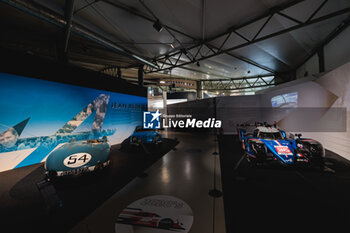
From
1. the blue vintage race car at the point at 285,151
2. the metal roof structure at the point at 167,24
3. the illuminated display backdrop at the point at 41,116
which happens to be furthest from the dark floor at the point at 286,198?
the illuminated display backdrop at the point at 41,116

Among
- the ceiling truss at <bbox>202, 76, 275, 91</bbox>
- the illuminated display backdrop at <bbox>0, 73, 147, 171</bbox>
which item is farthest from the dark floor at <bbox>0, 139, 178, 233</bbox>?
the ceiling truss at <bbox>202, 76, 275, 91</bbox>

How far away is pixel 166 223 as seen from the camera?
4.75 feet

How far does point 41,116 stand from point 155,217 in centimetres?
402

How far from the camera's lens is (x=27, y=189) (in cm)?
210

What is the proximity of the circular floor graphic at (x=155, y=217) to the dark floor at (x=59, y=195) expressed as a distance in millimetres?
556

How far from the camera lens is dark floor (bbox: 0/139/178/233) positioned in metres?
1.42

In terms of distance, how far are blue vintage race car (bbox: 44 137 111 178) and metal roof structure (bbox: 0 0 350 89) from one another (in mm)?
3050

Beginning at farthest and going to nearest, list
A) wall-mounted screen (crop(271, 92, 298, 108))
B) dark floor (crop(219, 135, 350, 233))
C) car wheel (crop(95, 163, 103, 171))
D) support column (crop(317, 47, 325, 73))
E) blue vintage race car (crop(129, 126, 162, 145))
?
wall-mounted screen (crop(271, 92, 298, 108))
support column (crop(317, 47, 325, 73))
blue vintage race car (crop(129, 126, 162, 145))
car wheel (crop(95, 163, 103, 171))
dark floor (crop(219, 135, 350, 233))

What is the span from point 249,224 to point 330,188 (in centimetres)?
177

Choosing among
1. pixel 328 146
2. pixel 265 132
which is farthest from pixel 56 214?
pixel 328 146

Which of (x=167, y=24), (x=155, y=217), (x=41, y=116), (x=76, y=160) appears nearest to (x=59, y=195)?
(x=76, y=160)

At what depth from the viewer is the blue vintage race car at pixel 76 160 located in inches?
81.8

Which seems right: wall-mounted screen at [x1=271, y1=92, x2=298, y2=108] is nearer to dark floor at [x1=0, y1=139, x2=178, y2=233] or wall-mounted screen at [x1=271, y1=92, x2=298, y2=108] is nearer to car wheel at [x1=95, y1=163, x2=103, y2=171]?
dark floor at [x1=0, y1=139, x2=178, y2=233]

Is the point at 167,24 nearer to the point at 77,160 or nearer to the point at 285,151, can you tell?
the point at 77,160
